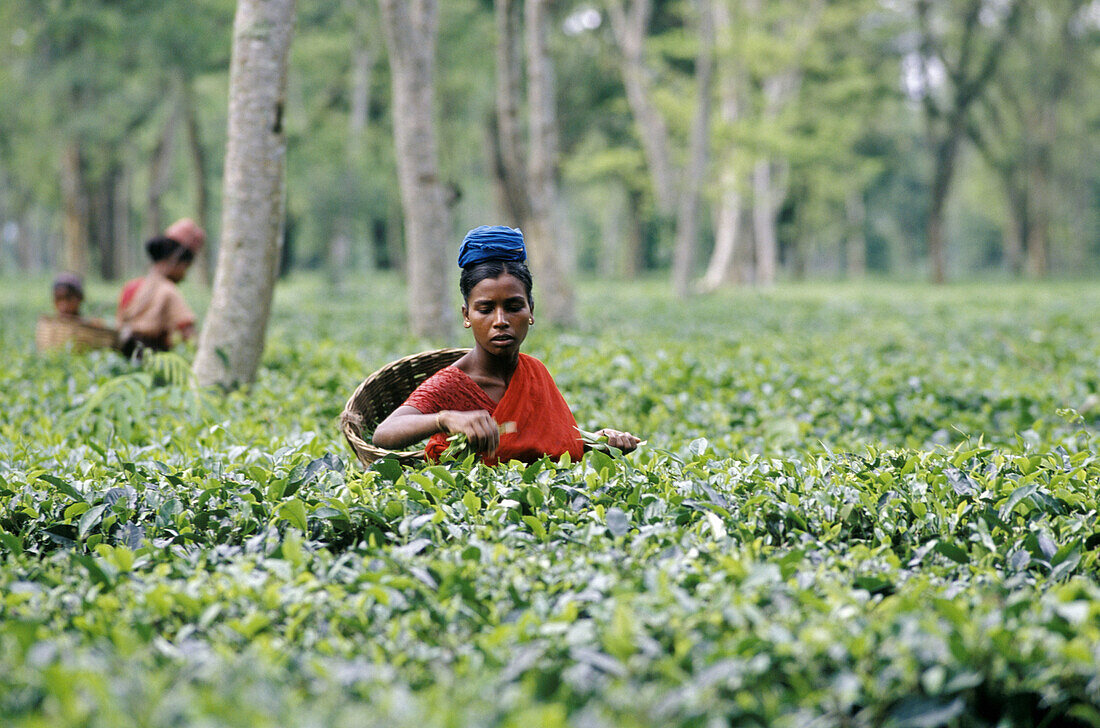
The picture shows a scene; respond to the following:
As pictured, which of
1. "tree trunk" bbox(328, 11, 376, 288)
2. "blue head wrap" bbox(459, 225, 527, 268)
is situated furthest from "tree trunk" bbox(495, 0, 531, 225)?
"tree trunk" bbox(328, 11, 376, 288)

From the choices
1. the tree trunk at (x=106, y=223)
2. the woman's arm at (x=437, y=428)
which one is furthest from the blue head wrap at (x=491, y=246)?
the tree trunk at (x=106, y=223)

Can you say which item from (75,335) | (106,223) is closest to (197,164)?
(106,223)

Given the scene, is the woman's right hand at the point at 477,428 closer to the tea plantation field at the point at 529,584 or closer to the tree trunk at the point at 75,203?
the tea plantation field at the point at 529,584

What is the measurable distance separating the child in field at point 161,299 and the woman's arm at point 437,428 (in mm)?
4569

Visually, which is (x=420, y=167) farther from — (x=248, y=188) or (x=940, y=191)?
(x=940, y=191)

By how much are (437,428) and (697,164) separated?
667 inches

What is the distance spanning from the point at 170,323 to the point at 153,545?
4.99 meters

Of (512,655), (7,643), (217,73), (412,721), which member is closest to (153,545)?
(7,643)

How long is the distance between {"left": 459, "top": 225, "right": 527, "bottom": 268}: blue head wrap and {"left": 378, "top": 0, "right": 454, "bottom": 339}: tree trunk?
603cm

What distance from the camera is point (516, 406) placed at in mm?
3607

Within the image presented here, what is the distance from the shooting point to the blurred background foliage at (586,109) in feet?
58.7

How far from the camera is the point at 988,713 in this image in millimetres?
2104

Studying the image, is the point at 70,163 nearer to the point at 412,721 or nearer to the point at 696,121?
the point at 696,121

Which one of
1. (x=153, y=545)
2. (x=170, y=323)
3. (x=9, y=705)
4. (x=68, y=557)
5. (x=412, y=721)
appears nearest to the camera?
(x=412, y=721)
